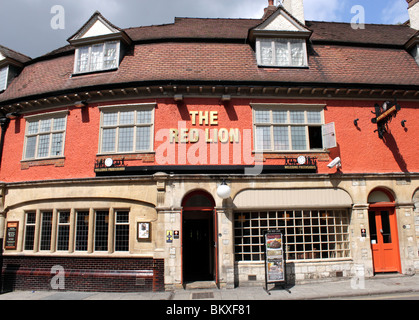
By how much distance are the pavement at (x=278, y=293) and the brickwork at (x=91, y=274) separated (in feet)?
1.04

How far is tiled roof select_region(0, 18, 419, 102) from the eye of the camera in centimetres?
1242

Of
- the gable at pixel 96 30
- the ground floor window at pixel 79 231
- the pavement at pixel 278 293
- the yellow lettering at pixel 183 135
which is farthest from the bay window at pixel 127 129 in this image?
the pavement at pixel 278 293

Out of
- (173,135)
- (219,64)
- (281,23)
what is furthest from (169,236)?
(281,23)

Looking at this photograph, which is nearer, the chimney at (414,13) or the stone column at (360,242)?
the stone column at (360,242)

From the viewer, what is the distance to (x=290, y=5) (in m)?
15.8

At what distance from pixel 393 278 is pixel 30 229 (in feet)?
50.8

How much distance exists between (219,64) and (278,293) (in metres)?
9.82

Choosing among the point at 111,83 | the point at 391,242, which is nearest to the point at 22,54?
the point at 111,83

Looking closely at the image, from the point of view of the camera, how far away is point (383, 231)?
12.0 meters

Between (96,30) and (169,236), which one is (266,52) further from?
(169,236)

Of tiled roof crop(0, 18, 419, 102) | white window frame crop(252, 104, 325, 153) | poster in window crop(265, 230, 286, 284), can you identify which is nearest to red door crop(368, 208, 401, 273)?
white window frame crop(252, 104, 325, 153)

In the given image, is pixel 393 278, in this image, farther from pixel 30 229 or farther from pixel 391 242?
pixel 30 229

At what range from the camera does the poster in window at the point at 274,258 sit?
9891 mm

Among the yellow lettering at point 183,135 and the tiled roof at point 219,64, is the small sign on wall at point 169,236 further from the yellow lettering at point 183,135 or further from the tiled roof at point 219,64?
the tiled roof at point 219,64
